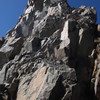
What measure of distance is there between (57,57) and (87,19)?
714 inches

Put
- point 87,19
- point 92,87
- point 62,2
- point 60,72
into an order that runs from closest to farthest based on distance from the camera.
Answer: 1. point 60,72
2. point 92,87
3. point 87,19
4. point 62,2

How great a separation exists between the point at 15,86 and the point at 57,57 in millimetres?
9744

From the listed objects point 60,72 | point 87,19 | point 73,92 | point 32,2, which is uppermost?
point 32,2

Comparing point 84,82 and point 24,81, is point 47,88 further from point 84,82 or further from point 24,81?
point 84,82

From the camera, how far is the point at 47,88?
1186 inches

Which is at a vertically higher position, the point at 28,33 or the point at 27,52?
the point at 28,33

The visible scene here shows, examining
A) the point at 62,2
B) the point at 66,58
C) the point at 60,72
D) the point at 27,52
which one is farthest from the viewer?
the point at 62,2

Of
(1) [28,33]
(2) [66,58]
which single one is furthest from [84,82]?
(1) [28,33]

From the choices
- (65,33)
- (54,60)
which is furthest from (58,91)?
(65,33)

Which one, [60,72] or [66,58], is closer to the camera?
[60,72]

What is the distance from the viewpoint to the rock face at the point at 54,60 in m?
31.4

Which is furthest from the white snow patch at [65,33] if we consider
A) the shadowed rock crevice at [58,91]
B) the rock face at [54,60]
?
the shadowed rock crevice at [58,91]

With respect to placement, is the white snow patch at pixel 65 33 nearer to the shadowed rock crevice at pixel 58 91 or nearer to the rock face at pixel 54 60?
the rock face at pixel 54 60

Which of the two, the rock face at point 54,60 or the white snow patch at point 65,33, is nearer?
the rock face at point 54,60
